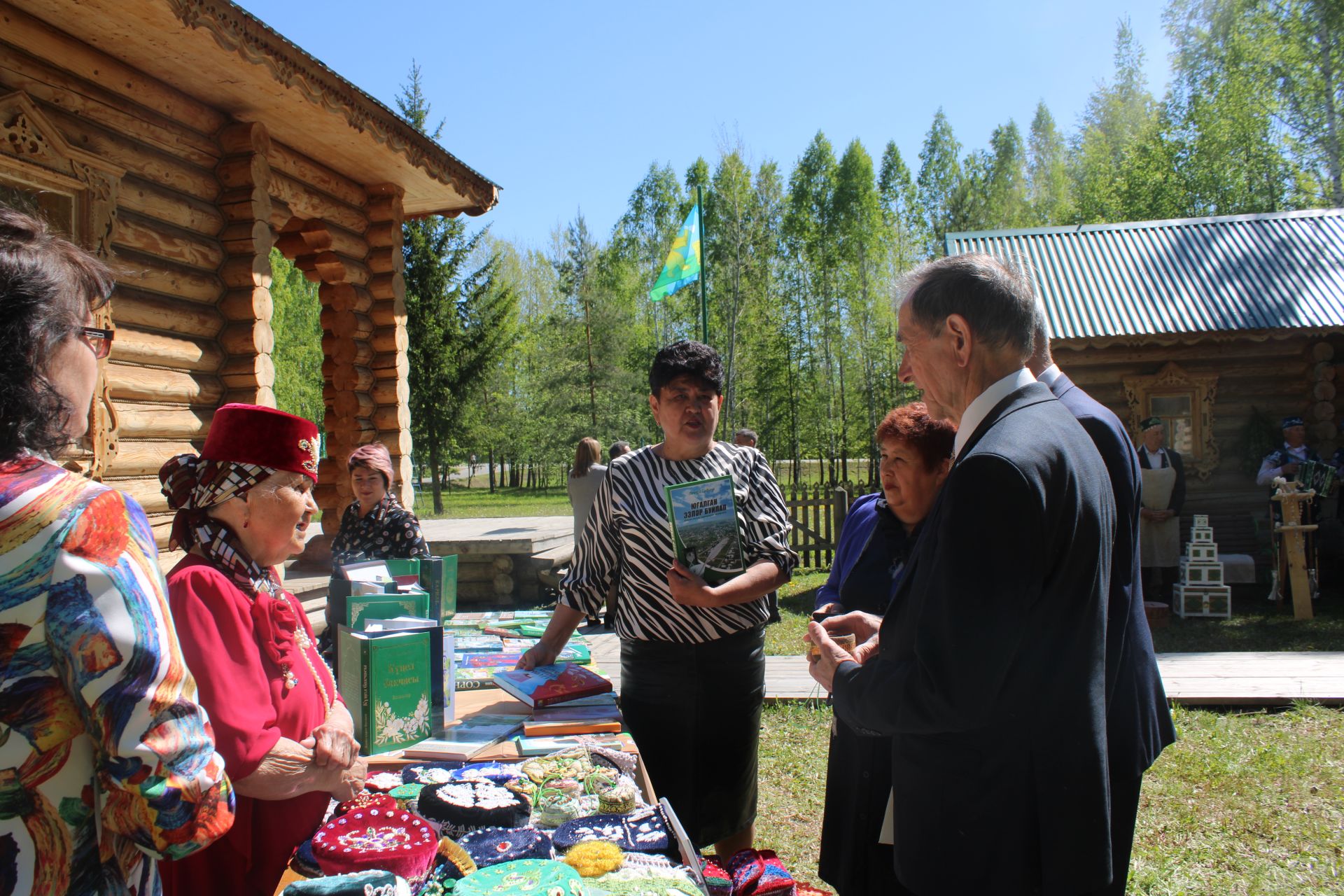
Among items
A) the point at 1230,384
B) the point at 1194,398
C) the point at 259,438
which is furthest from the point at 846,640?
the point at 1230,384

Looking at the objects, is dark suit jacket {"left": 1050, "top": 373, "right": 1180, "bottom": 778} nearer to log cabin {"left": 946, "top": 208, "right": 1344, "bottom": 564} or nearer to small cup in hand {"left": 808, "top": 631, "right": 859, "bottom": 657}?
small cup in hand {"left": 808, "top": 631, "right": 859, "bottom": 657}

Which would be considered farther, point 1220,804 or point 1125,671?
point 1220,804

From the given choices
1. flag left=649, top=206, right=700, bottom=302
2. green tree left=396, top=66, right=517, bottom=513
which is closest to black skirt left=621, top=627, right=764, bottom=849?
flag left=649, top=206, right=700, bottom=302

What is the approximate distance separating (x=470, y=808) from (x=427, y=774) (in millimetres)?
312

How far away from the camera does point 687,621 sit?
294cm

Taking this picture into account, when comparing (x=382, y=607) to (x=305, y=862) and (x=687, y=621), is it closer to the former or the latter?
(x=305, y=862)

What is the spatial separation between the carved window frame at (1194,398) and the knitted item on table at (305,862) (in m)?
11.2

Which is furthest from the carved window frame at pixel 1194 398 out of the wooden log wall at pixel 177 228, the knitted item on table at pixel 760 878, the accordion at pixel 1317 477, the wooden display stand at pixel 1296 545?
the knitted item on table at pixel 760 878

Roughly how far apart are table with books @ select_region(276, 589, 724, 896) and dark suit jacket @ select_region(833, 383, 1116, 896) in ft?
1.83

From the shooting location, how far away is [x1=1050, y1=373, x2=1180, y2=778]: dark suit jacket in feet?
6.03

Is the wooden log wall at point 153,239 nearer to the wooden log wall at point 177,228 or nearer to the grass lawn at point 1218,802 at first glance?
the wooden log wall at point 177,228

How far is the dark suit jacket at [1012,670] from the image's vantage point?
4.91ft

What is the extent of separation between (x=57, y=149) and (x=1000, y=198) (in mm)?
35788

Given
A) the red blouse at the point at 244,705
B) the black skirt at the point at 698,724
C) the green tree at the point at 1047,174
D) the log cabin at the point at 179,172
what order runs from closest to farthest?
the red blouse at the point at 244,705, the black skirt at the point at 698,724, the log cabin at the point at 179,172, the green tree at the point at 1047,174
